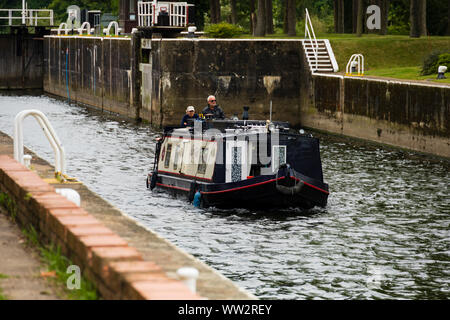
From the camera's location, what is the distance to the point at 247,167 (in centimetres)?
2305

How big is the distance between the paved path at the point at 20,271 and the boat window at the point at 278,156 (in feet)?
40.4

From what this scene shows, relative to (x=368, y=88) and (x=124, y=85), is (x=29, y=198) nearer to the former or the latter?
(x=368, y=88)

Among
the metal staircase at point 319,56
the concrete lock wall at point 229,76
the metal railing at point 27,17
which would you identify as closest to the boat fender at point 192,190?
the concrete lock wall at point 229,76

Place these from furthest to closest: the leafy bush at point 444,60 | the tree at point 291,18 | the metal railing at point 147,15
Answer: the tree at point 291,18 → the metal railing at point 147,15 → the leafy bush at point 444,60

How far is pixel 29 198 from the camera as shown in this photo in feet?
35.3

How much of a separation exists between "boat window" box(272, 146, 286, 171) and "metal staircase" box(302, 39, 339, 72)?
20.6 m

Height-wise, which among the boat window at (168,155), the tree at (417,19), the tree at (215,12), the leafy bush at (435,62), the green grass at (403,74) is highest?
the tree at (215,12)

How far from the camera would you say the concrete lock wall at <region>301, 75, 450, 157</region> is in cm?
3244

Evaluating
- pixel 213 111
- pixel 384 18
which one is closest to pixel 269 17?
pixel 384 18

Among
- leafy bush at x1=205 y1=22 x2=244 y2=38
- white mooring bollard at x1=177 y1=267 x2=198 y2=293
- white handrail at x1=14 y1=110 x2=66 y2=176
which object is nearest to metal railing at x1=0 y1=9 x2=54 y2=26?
leafy bush at x1=205 y1=22 x2=244 y2=38

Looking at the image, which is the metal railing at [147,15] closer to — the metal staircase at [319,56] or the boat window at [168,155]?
the metal staircase at [319,56]

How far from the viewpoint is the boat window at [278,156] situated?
75.0 ft

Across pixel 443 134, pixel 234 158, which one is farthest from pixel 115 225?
pixel 443 134

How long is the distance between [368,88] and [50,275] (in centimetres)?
2977
